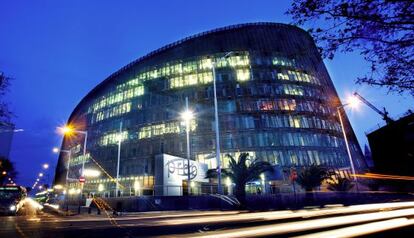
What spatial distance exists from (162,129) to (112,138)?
15146mm

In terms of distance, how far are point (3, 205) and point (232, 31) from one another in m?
57.8

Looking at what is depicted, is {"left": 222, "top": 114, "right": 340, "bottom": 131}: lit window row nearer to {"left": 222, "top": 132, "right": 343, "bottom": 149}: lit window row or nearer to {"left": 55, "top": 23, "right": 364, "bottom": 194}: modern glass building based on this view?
{"left": 55, "top": 23, "right": 364, "bottom": 194}: modern glass building

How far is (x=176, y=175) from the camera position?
99.1 feet

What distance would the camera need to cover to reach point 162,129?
55.5 metres

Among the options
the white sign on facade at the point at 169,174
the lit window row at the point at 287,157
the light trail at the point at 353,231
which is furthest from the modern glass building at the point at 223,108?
the light trail at the point at 353,231

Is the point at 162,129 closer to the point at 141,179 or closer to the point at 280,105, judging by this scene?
the point at 141,179

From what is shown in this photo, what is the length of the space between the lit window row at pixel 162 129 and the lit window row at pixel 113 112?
8940mm

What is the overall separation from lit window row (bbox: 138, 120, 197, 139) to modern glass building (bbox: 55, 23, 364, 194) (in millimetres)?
225

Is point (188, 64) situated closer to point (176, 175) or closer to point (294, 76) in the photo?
point (294, 76)

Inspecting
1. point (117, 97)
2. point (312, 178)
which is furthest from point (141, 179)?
point (312, 178)

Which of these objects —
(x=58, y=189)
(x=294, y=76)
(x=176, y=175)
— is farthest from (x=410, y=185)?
(x=58, y=189)

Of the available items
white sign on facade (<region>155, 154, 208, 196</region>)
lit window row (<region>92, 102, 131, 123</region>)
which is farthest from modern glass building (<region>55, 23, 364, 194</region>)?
white sign on facade (<region>155, 154, 208, 196</region>)

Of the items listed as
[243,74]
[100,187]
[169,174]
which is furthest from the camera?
[100,187]

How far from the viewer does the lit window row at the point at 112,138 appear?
60906mm
